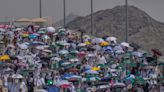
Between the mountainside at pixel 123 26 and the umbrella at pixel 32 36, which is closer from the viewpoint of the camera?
the umbrella at pixel 32 36

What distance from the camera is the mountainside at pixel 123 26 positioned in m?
57.6

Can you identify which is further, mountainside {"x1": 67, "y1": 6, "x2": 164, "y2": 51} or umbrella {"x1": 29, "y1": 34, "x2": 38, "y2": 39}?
mountainside {"x1": 67, "y1": 6, "x2": 164, "y2": 51}

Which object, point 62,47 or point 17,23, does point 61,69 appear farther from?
point 17,23

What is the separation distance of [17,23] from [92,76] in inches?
991

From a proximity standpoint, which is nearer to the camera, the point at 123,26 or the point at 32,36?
the point at 32,36

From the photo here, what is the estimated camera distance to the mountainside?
57.6 metres

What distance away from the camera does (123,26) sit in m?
65.1

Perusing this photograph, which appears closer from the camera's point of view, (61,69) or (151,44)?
(61,69)

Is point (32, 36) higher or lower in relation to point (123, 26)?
lower

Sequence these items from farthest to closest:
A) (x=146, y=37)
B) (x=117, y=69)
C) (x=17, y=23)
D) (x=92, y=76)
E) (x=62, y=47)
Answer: (x=146, y=37)
(x=17, y=23)
(x=62, y=47)
(x=117, y=69)
(x=92, y=76)

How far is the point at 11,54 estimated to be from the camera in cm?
2897

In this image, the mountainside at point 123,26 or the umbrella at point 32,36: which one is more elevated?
the mountainside at point 123,26

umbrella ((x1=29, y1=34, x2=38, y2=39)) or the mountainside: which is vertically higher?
the mountainside

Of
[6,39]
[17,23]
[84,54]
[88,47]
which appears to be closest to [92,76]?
[84,54]
